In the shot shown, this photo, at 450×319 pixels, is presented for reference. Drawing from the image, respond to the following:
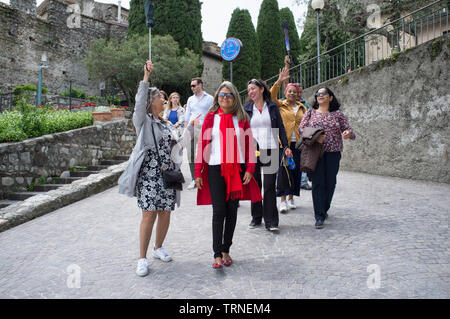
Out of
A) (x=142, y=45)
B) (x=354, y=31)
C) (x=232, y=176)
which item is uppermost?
(x=142, y=45)

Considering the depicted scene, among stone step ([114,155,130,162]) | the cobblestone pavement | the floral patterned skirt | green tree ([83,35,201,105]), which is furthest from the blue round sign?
green tree ([83,35,201,105])

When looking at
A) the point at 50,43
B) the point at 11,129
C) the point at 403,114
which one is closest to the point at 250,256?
the point at 11,129

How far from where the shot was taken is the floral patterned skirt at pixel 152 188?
346cm

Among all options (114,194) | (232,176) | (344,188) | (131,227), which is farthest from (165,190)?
(344,188)

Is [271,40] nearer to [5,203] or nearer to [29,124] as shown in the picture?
[29,124]

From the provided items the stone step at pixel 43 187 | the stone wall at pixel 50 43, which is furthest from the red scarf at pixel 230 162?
the stone wall at pixel 50 43

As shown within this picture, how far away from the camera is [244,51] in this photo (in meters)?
29.8

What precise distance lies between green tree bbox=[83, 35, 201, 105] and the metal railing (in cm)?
926

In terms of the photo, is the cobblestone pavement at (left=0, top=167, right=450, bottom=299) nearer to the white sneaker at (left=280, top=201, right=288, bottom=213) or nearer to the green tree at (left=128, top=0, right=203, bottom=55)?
the white sneaker at (left=280, top=201, right=288, bottom=213)

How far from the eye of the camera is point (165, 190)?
3.53m

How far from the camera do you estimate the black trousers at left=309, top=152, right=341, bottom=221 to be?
477 centimetres

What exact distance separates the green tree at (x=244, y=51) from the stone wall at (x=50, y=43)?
9816mm
